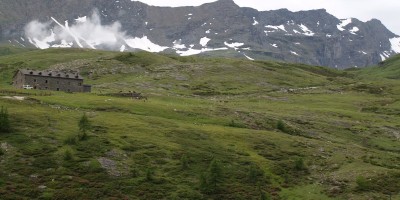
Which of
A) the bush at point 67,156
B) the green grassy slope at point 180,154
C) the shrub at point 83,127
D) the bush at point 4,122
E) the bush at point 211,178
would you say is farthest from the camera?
the shrub at point 83,127

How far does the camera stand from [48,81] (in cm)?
16088

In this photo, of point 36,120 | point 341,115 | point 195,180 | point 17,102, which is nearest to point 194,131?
point 195,180

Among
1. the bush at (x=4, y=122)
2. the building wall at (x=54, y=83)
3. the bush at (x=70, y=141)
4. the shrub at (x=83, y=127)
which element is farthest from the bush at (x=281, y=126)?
the building wall at (x=54, y=83)

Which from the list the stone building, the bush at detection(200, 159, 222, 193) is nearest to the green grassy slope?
the bush at detection(200, 159, 222, 193)

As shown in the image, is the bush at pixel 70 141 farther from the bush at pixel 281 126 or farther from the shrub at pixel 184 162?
the bush at pixel 281 126

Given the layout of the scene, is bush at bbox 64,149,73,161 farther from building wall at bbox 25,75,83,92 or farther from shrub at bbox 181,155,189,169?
building wall at bbox 25,75,83,92

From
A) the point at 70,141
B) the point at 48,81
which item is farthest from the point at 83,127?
the point at 48,81

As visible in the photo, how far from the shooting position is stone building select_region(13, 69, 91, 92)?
157625mm

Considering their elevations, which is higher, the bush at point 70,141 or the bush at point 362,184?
the bush at point 70,141

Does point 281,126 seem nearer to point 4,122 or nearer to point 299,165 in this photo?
point 299,165

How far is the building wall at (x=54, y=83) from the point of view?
158m

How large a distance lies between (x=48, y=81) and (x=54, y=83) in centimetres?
200

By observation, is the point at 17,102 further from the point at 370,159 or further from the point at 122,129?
the point at 370,159

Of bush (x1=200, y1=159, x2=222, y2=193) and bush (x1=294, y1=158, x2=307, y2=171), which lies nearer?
bush (x1=200, y1=159, x2=222, y2=193)
